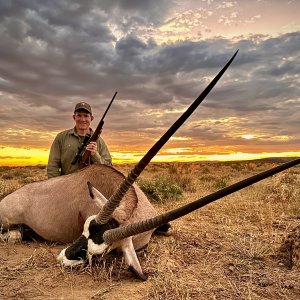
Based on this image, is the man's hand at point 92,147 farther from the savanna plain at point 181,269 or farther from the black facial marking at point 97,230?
the black facial marking at point 97,230

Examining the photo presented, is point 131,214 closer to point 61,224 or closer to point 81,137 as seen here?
point 61,224

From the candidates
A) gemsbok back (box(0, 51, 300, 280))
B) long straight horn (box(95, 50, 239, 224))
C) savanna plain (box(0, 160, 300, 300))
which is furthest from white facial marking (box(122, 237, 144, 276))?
long straight horn (box(95, 50, 239, 224))

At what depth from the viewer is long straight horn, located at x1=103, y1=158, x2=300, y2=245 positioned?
93.7 inches

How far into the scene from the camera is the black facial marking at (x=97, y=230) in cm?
377

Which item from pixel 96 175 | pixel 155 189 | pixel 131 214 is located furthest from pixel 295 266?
pixel 155 189

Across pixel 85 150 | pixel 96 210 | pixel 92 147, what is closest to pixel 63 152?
pixel 85 150

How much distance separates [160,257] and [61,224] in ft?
4.83

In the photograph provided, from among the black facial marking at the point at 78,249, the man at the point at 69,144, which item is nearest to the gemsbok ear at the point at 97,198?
the black facial marking at the point at 78,249

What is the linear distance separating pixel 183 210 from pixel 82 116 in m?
5.15

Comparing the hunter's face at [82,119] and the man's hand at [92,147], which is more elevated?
the hunter's face at [82,119]

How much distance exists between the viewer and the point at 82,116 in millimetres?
7445

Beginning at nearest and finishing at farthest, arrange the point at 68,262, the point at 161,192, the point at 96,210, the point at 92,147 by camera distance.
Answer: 1. the point at 68,262
2. the point at 96,210
3. the point at 92,147
4. the point at 161,192

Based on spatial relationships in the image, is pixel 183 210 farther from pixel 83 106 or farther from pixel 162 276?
pixel 83 106

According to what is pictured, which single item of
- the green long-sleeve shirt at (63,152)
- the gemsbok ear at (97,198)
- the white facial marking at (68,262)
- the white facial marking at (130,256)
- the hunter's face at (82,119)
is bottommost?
the white facial marking at (68,262)
